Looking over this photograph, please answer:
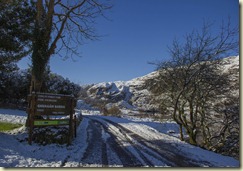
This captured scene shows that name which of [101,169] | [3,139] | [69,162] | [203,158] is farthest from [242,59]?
[3,139]

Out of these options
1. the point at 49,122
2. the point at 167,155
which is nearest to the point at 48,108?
the point at 49,122

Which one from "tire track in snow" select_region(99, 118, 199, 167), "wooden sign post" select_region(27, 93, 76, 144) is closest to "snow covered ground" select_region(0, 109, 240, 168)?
"tire track in snow" select_region(99, 118, 199, 167)

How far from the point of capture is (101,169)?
5.49m

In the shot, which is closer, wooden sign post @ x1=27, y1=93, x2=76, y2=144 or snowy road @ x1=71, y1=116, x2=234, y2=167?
snowy road @ x1=71, y1=116, x2=234, y2=167

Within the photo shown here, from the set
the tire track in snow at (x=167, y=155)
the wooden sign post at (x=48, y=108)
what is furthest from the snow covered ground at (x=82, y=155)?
the wooden sign post at (x=48, y=108)

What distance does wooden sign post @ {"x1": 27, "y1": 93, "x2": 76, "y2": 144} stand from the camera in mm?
7887

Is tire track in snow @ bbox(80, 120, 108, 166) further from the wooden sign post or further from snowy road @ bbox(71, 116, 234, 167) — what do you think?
the wooden sign post

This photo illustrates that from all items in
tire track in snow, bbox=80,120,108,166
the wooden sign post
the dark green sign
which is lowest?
tire track in snow, bbox=80,120,108,166

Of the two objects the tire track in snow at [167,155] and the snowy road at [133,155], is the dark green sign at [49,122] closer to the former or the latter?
the snowy road at [133,155]

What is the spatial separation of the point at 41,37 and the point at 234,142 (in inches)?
402

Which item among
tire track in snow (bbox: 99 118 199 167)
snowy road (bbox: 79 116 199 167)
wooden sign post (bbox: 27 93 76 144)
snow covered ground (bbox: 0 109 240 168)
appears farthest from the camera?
wooden sign post (bbox: 27 93 76 144)

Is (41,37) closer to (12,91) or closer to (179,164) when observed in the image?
(179,164)

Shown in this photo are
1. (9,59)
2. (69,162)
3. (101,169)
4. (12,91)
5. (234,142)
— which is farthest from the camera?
(12,91)

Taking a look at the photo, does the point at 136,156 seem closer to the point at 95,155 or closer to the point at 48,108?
the point at 95,155
